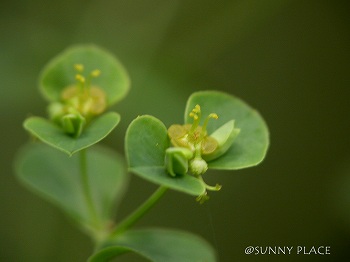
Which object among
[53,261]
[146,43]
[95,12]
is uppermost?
[95,12]

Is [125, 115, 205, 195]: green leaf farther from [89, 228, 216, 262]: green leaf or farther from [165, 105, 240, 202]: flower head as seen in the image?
[89, 228, 216, 262]: green leaf

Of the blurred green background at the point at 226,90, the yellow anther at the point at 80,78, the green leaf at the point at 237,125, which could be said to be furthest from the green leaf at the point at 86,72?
the blurred green background at the point at 226,90

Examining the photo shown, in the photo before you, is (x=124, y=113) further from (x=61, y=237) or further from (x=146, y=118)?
(x=146, y=118)

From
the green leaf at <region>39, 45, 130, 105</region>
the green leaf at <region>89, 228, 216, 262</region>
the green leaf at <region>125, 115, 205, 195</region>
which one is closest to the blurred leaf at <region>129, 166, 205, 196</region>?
the green leaf at <region>125, 115, 205, 195</region>

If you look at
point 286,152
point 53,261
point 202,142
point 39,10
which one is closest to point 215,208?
point 286,152

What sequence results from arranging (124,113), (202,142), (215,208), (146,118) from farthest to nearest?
(124,113), (215,208), (202,142), (146,118)

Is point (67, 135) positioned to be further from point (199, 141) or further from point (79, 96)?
point (199, 141)
